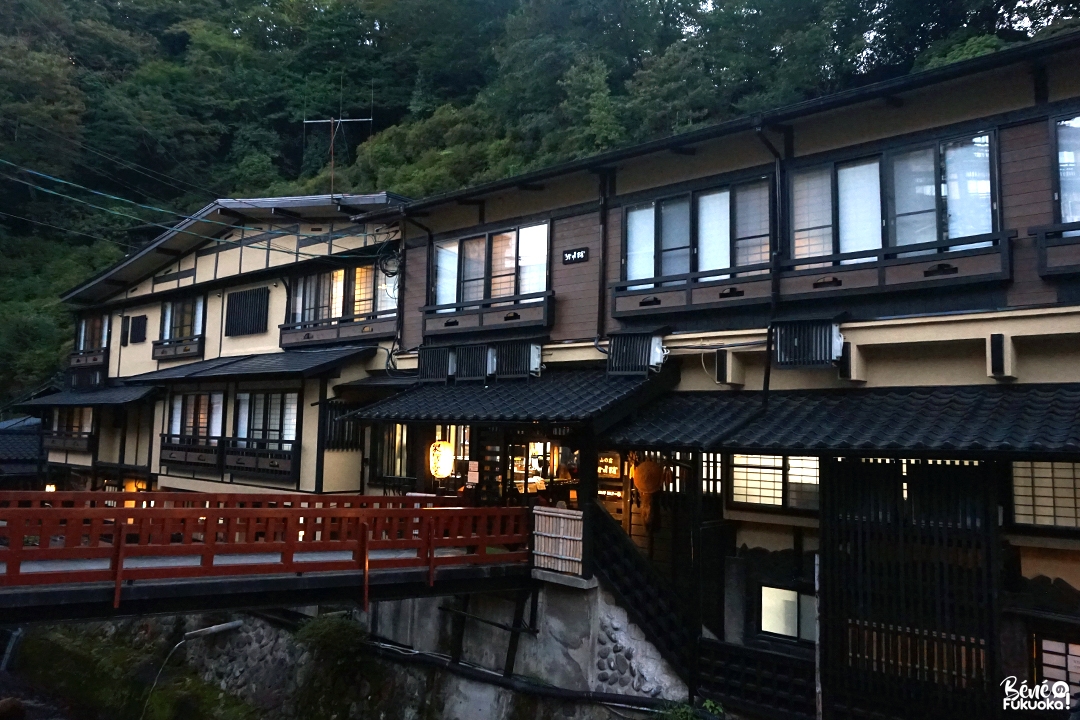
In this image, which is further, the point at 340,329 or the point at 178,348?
the point at 178,348

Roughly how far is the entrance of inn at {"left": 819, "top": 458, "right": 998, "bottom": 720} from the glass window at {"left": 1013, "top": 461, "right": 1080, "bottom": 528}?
4.26 feet

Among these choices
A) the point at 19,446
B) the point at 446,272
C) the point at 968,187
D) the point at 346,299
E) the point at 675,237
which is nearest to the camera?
the point at 968,187

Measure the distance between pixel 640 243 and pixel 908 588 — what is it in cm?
761

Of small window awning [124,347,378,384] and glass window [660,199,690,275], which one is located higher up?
glass window [660,199,690,275]

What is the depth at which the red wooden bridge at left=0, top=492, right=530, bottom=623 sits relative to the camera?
952cm

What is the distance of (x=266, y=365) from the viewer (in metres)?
21.0

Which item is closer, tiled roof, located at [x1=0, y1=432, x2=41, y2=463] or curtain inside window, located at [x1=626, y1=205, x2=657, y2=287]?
curtain inside window, located at [x1=626, y1=205, x2=657, y2=287]

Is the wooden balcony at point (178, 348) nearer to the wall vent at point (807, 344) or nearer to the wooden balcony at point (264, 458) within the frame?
the wooden balcony at point (264, 458)

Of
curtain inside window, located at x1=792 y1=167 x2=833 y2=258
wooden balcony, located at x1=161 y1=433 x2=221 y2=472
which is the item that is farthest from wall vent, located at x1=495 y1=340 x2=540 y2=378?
wooden balcony, located at x1=161 y1=433 x2=221 y2=472

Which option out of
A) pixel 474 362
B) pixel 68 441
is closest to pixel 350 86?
pixel 68 441

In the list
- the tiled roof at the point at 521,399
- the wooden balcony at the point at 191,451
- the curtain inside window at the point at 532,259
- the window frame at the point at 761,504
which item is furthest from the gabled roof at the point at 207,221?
the window frame at the point at 761,504

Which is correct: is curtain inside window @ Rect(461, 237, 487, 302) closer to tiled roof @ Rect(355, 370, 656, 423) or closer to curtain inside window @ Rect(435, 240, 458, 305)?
curtain inside window @ Rect(435, 240, 458, 305)

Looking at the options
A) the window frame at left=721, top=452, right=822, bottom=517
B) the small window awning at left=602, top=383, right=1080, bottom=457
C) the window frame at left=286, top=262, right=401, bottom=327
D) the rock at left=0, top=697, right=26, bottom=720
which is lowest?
the rock at left=0, top=697, right=26, bottom=720

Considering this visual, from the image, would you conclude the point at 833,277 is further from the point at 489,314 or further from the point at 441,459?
the point at 441,459
